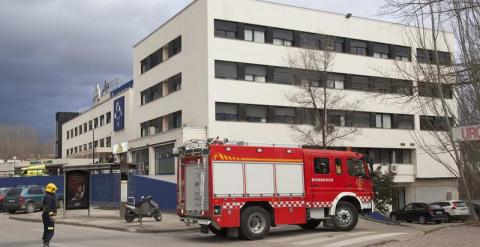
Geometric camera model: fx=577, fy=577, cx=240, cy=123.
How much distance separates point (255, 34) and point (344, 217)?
919 inches

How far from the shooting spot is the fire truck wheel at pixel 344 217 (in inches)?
787

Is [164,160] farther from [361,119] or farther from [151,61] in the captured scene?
[361,119]

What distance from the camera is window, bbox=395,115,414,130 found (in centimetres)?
4900

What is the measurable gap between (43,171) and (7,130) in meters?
63.3

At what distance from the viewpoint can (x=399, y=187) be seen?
49.5 m

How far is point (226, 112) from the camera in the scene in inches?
1551

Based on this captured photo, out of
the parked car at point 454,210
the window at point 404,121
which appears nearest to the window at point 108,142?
the window at point 404,121

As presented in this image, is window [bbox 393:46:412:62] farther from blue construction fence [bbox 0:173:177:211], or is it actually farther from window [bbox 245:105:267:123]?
blue construction fence [bbox 0:173:177:211]

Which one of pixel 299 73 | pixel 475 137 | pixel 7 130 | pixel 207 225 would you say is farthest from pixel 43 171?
pixel 7 130

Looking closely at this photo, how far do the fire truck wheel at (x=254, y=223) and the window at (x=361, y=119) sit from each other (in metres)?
27.7

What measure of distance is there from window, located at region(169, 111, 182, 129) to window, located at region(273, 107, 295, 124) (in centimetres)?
696

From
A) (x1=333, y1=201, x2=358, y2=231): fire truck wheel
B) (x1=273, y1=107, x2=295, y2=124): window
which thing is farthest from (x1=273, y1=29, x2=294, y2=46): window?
(x1=333, y1=201, x2=358, y2=231): fire truck wheel

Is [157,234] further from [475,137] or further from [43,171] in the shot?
[43,171]

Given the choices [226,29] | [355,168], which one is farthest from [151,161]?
Result: [355,168]
